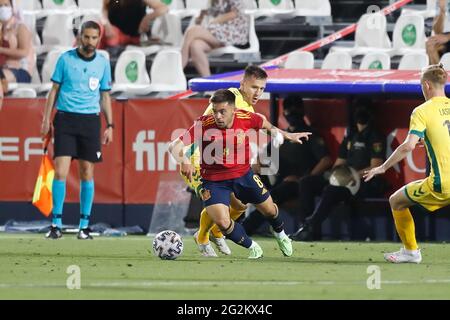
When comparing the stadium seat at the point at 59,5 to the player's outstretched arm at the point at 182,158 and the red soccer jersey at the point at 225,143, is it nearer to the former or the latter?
the red soccer jersey at the point at 225,143

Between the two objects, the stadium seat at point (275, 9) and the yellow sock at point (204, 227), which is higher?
the stadium seat at point (275, 9)

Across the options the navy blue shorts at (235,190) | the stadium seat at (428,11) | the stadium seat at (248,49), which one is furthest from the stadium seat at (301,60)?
the navy blue shorts at (235,190)

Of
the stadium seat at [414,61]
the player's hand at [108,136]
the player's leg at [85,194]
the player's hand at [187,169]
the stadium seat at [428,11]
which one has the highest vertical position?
the stadium seat at [428,11]

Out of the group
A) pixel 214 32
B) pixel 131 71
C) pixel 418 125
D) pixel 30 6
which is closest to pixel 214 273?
pixel 418 125

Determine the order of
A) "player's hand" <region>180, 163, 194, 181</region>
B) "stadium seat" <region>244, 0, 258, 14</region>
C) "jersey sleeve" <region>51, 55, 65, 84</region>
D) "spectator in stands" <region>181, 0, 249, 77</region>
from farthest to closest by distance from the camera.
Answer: "stadium seat" <region>244, 0, 258, 14</region>
"spectator in stands" <region>181, 0, 249, 77</region>
"jersey sleeve" <region>51, 55, 65, 84</region>
"player's hand" <region>180, 163, 194, 181</region>

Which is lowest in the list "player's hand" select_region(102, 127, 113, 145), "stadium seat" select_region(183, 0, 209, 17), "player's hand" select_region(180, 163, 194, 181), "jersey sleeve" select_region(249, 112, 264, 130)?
"player's hand" select_region(102, 127, 113, 145)

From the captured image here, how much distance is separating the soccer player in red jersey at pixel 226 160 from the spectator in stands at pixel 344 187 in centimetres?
293

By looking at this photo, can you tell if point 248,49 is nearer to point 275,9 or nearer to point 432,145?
point 275,9

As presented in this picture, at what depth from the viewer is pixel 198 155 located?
12953mm

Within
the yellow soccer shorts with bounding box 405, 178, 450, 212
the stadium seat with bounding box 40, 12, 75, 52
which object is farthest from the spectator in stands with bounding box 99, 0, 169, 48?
the yellow soccer shorts with bounding box 405, 178, 450, 212

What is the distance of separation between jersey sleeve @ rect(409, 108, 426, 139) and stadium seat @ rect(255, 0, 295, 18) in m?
8.53

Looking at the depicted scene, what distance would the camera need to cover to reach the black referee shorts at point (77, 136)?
14.8m

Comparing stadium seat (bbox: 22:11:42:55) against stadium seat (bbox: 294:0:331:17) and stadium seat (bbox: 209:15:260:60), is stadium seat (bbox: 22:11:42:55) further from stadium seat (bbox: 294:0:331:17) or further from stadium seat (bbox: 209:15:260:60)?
stadium seat (bbox: 294:0:331:17)

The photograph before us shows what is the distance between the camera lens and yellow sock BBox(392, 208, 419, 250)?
→ 1161 centimetres
